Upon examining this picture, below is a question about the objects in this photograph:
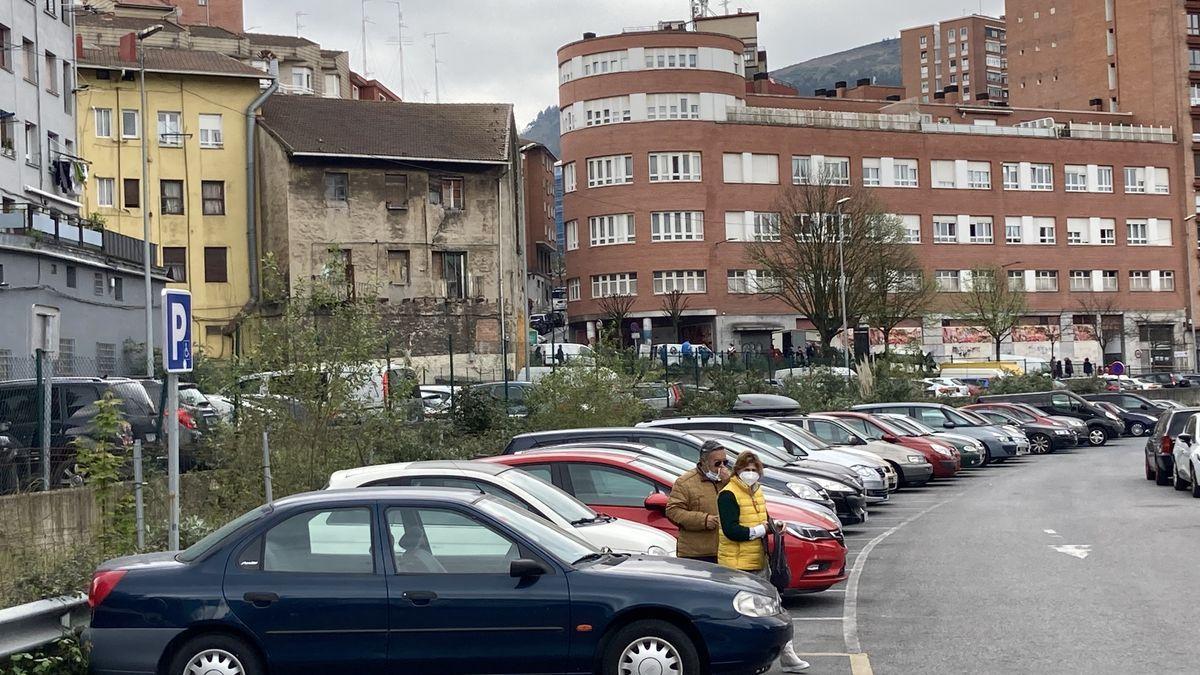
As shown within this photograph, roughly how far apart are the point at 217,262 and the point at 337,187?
6.15m

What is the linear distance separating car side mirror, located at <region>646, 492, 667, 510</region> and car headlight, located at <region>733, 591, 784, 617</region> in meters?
3.32

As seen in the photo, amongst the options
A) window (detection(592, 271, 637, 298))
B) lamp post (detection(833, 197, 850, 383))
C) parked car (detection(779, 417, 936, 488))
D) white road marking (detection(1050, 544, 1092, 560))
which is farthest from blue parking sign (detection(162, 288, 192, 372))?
window (detection(592, 271, 637, 298))

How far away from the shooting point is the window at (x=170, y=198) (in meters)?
60.8

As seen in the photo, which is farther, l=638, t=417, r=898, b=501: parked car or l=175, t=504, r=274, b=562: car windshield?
l=638, t=417, r=898, b=501: parked car

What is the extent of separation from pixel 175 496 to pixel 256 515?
7.57 feet

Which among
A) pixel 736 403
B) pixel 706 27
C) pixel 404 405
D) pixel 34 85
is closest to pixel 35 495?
pixel 404 405

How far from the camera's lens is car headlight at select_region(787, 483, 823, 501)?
18.2 meters

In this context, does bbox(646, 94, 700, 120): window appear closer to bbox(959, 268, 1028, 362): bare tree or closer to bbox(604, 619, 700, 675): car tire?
bbox(959, 268, 1028, 362): bare tree

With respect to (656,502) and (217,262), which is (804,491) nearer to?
(656,502)

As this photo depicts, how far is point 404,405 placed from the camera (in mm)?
20094

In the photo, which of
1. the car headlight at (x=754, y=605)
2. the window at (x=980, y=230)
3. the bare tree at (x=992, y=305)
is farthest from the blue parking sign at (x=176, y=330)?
the window at (x=980, y=230)

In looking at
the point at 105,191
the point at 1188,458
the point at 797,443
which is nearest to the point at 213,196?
the point at 105,191

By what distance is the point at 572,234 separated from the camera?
8406 cm

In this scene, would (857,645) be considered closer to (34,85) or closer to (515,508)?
(515,508)
